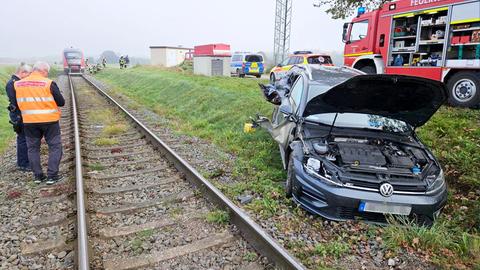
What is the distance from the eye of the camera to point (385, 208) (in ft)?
13.7

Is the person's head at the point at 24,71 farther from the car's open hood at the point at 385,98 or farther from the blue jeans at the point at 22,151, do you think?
the car's open hood at the point at 385,98

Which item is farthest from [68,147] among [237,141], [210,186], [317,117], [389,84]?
[389,84]

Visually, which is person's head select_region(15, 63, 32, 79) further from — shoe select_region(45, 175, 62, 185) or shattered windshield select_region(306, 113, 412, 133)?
shattered windshield select_region(306, 113, 412, 133)

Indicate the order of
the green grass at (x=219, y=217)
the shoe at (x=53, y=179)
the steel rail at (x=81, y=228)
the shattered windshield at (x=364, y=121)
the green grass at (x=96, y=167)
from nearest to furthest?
the steel rail at (x=81, y=228)
the green grass at (x=219, y=217)
the shattered windshield at (x=364, y=121)
the shoe at (x=53, y=179)
the green grass at (x=96, y=167)

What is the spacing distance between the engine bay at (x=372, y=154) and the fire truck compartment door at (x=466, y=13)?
5.79m

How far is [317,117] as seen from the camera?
5500mm

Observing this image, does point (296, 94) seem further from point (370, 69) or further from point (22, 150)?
point (370, 69)

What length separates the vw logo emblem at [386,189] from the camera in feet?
13.5

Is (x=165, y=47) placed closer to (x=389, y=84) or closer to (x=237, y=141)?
(x=237, y=141)

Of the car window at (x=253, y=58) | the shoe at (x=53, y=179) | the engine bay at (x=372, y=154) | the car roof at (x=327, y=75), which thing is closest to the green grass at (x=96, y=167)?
the shoe at (x=53, y=179)

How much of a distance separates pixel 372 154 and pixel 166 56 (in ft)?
111

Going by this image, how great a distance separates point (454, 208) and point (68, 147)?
23.4 ft

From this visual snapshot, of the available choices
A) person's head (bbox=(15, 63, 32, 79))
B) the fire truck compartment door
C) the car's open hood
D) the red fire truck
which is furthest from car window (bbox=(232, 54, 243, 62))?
the car's open hood

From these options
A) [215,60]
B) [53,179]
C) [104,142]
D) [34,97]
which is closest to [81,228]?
[53,179]
